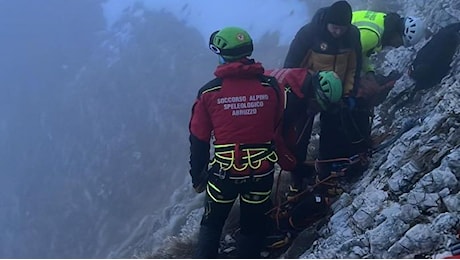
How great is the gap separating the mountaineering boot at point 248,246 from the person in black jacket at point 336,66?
3.83 ft

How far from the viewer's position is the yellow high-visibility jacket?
7.40 m

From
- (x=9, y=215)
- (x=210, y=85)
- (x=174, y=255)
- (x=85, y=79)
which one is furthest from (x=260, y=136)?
(x=85, y=79)

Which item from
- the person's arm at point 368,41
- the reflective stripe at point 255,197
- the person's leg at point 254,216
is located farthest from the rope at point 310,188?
the person's arm at point 368,41

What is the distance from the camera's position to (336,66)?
23.0 ft

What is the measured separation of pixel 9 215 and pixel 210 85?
80.7 ft

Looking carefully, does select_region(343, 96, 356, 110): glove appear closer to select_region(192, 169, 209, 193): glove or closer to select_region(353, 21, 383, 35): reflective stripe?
select_region(353, 21, 383, 35): reflective stripe

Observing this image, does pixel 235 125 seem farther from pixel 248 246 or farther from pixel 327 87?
pixel 248 246

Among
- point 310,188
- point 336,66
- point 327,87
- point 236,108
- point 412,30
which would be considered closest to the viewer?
point 236,108

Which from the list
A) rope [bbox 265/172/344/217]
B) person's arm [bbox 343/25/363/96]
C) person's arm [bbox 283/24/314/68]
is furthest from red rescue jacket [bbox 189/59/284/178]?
person's arm [bbox 343/25/363/96]

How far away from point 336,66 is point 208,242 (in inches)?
100

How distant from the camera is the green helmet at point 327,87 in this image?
6.31m

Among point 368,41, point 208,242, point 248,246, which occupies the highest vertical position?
point 368,41

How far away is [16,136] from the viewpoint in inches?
1310

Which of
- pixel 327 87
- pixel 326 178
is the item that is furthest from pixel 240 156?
pixel 326 178
